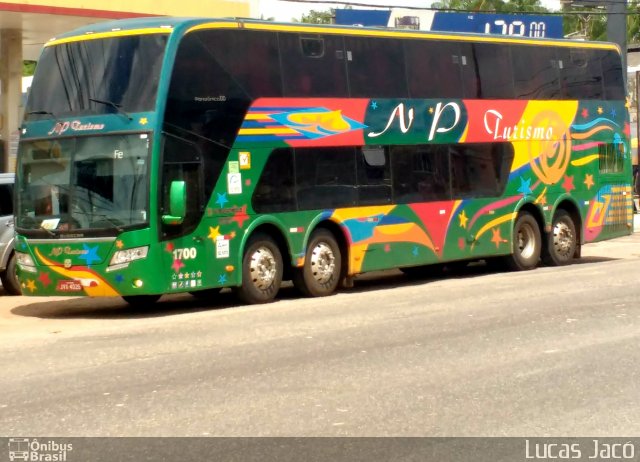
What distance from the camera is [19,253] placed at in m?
16.8

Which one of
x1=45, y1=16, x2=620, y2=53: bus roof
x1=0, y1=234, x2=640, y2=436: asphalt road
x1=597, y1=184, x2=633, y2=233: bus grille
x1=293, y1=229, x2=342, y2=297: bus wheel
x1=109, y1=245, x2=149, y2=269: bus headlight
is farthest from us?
x1=597, y1=184, x2=633, y2=233: bus grille

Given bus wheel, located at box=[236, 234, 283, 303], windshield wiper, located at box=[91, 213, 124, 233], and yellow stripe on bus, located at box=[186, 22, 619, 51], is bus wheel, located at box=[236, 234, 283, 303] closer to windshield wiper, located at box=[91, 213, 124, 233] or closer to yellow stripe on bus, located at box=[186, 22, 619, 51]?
windshield wiper, located at box=[91, 213, 124, 233]

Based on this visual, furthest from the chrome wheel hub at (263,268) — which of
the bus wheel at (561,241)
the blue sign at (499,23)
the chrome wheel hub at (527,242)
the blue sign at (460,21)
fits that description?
the blue sign at (499,23)

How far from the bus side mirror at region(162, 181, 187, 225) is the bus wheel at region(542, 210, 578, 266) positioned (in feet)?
30.7

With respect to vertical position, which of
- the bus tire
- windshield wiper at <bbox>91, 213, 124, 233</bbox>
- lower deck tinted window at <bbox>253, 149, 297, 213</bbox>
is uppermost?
lower deck tinted window at <bbox>253, 149, 297, 213</bbox>

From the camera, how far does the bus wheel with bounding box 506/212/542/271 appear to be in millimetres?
22672

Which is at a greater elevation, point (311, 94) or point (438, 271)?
point (311, 94)

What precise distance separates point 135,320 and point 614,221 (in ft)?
39.4

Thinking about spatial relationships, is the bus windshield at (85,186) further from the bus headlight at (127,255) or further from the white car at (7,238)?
the white car at (7,238)

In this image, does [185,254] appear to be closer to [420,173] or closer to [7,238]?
[7,238]

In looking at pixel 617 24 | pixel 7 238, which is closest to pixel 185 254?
pixel 7 238

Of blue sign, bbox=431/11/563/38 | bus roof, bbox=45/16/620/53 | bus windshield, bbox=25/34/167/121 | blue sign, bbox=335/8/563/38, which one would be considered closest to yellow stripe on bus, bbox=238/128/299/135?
bus roof, bbox=45/16/620/53

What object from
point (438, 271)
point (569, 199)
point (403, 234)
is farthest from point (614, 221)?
point (403, 234)

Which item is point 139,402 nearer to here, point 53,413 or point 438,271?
point 53,413
